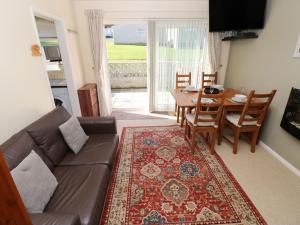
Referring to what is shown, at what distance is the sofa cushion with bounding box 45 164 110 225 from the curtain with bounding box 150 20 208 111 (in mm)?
2812

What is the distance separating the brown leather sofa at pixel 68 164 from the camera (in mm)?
1277

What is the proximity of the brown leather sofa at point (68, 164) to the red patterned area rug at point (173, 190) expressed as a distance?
0.34 m

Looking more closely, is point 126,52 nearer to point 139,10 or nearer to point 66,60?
point 139,10

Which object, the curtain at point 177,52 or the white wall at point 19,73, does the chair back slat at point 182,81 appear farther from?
the white wall at point 19,73

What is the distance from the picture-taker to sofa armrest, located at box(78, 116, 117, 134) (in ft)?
8.02

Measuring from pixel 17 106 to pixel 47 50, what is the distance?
2.39 metres

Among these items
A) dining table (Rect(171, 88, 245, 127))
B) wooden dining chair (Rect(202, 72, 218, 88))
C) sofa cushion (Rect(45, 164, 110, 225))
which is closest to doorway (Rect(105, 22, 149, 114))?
wooden dining chair (Rect(202, 72, 218, 88))

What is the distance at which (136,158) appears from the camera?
2.55m

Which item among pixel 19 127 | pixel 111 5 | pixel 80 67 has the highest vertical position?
pixel 111 5

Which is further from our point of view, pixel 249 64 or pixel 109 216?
pixel 249 64

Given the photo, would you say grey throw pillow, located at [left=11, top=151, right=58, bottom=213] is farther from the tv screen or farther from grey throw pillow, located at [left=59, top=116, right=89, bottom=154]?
the tv screen

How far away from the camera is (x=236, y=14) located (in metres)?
3.07

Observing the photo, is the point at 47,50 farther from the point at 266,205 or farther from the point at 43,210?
the point at 266,205

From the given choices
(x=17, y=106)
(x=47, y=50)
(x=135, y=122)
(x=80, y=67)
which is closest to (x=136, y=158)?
(x=135, y=122)
